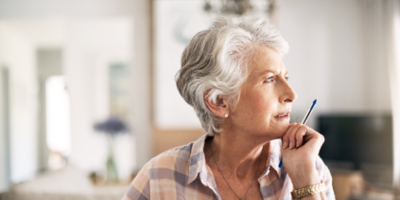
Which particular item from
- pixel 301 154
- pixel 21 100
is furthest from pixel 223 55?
pixel 21 100

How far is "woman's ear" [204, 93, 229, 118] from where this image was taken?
1059mm

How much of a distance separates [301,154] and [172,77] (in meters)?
2.76

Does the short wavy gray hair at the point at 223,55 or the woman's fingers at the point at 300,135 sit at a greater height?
the short wavy gray hair at the point at 223,55

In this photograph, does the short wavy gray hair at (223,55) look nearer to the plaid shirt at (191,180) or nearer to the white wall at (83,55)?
the plaid shirt at (191,180)

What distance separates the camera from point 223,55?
3.16ft

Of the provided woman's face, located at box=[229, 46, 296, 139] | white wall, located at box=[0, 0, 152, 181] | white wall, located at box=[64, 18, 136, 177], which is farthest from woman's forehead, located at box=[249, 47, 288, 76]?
white wall, located at box=[0, 0, 152, 181]

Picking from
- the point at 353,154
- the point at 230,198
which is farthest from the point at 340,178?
the point at 230,198

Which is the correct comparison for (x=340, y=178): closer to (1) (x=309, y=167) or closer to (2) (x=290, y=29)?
(2) (x=290, y=29)

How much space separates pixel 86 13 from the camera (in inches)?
159

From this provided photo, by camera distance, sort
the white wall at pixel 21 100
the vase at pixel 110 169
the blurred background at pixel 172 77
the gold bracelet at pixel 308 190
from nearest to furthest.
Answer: the gold bracelet at pixel 308 190 → the vase at pixel 110 169 → the blurred background at pixel 172 77 → the white wall at pixel 21 100

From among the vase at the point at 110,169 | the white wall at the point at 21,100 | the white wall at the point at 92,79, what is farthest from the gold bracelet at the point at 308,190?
the white wall at the point at 21,100

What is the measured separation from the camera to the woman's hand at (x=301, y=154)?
0.93 metres

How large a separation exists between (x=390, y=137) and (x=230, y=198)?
2.90 metres

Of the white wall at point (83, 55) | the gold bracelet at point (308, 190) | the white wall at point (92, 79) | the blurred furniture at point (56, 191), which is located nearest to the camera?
the gold bracelet at point (308, 190)
